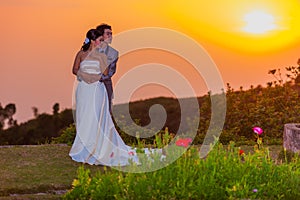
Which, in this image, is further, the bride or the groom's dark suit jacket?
→ the groom's dark suit jacket

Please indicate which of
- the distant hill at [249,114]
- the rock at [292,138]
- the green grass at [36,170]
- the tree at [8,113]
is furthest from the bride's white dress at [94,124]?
the tree at [8,113]

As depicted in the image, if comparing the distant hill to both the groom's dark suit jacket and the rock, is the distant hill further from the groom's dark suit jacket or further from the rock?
the rock

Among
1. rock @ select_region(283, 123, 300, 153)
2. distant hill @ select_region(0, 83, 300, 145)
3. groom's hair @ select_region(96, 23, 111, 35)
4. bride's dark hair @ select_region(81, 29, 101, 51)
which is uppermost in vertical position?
groom's hair @ select_region(96, 23, 111, 35)

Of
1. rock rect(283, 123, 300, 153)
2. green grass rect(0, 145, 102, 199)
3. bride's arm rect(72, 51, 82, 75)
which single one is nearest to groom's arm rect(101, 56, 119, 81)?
bride's arm rect(72, 51, 82, 75)

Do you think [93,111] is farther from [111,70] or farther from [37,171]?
[37,171]

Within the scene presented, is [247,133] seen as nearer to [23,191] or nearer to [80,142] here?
[80,142]

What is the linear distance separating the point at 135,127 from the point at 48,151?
3.65 meters

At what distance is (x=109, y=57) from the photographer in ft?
42.5

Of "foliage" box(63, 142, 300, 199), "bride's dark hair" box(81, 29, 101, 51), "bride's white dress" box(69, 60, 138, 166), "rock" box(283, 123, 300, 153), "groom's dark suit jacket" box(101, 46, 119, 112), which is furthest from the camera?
"groom's dark suit jacket" box(101, 46, 119, 112)

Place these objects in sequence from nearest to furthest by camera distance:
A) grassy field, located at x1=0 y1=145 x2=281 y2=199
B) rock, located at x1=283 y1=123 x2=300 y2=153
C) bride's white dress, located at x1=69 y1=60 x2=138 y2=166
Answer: grassy field, located at x1=0 y1=145 x2=281 y2=199, rock, located at x1=283 y1=123 x2=300 y2=153, bride's white dress, located at x1=69 y1=60 x2=138 y2=166

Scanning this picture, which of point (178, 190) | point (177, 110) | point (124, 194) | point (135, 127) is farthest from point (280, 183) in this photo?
point (177, 110)

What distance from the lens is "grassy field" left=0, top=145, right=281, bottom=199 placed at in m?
10.7

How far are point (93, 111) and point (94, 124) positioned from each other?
25cm

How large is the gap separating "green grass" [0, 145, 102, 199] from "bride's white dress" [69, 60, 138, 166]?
331mm
